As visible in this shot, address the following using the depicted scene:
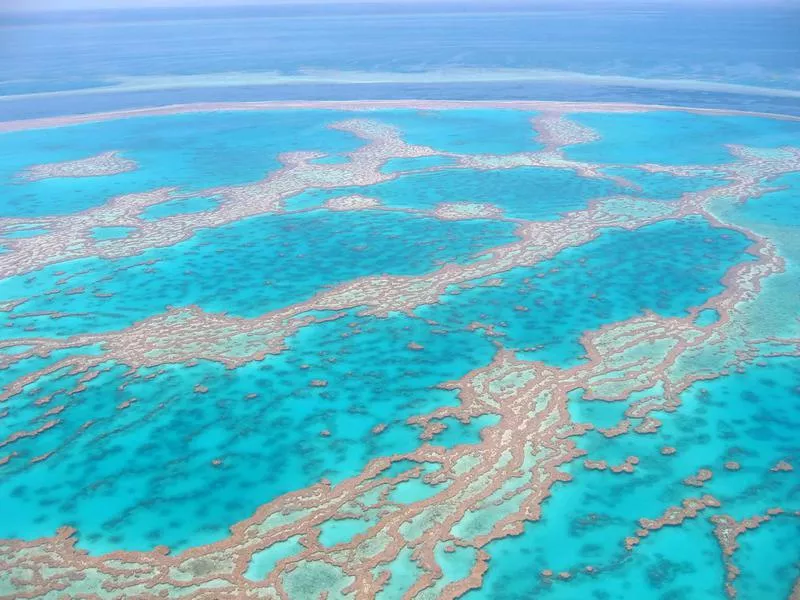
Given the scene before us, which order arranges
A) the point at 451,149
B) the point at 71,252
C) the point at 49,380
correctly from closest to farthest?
the point at 49,380 < the point at 71,252 < the point at 451,149

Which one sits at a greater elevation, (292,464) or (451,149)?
(451,149)

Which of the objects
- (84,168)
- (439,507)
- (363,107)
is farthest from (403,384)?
(363,107)

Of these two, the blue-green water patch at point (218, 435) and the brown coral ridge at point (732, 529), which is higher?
the blue-green water patch at point (218, 435)

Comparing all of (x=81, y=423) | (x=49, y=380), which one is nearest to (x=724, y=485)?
(x=81, y=423)

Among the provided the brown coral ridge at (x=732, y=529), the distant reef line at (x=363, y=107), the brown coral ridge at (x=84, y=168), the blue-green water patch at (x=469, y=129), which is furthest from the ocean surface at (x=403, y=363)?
the distant reef line at (x=363, y=107)

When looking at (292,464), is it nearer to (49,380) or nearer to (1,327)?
(49,380)

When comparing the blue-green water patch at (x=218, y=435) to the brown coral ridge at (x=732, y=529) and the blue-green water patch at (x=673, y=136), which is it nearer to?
the brown coral ridge at (x=732, y=529)
